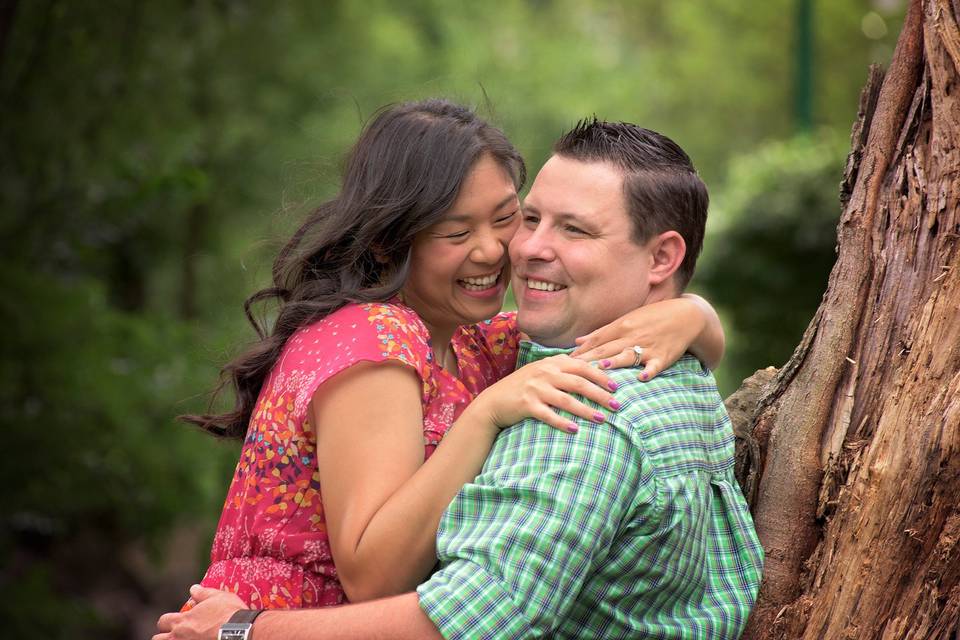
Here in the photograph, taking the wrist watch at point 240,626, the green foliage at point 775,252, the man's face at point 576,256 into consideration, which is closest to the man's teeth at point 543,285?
the man's face at point 576,256

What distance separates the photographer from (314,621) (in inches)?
101

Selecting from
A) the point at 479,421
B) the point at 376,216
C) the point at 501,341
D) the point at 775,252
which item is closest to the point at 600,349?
the point at 479,421

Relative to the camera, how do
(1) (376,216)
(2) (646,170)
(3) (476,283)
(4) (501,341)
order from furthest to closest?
1. (4) (501,341)
2. (3) (476,283)
3. (1) (376,216)
4. (2) (646,170)

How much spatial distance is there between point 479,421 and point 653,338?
18.5 inches

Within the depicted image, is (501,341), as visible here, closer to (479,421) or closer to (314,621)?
(479,421)

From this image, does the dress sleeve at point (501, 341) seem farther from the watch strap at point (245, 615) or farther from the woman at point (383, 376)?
the watch strap at point (245, 615)

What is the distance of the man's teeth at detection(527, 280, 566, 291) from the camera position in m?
2.89

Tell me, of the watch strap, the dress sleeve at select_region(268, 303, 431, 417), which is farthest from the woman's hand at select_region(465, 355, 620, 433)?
the watch strap

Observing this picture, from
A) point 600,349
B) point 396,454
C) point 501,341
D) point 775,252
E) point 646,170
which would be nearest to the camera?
point 396,454

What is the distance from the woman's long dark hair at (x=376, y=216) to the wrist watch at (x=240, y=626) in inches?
25.1

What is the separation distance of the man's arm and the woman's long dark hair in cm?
60

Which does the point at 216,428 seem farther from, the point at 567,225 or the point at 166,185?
the point at 166,185

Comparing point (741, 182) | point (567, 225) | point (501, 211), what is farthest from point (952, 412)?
point (741, 182)

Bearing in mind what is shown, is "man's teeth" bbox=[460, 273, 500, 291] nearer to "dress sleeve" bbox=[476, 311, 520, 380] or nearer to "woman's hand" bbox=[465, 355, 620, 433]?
"dress sleeve" bbox=[476, 311, 520, 380]
